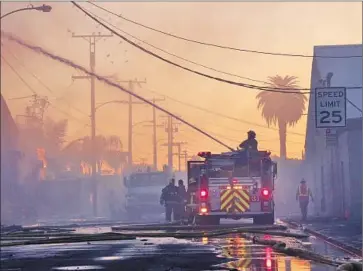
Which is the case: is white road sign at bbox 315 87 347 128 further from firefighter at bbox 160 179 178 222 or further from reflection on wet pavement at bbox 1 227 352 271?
firefighter at bbox 160 179 178 222

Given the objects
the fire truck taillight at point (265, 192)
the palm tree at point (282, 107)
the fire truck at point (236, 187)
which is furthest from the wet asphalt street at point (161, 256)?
the palm tree at point (282, 107)

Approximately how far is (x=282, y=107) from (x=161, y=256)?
174 ft

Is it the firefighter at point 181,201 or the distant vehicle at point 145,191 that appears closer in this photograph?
the firefighter at point 181,201

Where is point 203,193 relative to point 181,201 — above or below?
above

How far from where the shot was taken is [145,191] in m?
46.5

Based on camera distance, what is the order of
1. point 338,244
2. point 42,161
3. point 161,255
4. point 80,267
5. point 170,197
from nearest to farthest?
point 80,267, point 161,255, point 338,244, point 170,197, point 42,161

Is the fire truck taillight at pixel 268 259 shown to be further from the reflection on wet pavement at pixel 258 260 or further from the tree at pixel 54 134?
the tree at pixel 54 134

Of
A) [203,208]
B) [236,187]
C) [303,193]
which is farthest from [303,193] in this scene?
[203,208]

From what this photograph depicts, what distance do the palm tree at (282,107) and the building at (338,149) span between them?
982 cm

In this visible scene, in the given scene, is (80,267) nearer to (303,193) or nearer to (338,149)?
(303,193)

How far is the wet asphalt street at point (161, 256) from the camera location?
1345cm

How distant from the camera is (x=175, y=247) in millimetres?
17891

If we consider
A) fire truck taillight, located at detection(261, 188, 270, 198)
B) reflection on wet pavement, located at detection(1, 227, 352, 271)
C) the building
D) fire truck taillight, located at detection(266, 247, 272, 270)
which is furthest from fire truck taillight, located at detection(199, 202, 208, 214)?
fire truck taillight, located at detection(266, 247, 272, 270)

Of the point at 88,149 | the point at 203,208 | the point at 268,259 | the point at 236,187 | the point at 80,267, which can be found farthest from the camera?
the point at 88,149
